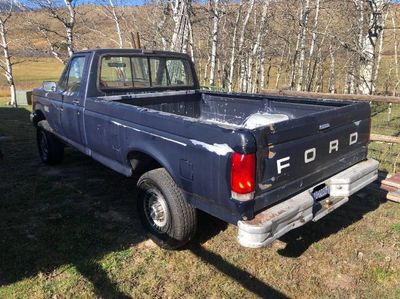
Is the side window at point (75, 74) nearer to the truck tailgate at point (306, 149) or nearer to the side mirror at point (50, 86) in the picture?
the side mirror at point (50, 86)

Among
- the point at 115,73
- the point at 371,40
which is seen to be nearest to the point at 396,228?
the point at 115,73

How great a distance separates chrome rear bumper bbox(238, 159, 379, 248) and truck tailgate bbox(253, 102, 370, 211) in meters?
0.07

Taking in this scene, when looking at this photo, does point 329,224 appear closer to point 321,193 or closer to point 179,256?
point 321,193

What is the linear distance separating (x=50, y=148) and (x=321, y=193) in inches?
189

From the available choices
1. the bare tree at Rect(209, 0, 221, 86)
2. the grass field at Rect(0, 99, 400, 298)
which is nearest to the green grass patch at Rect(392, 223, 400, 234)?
the grass field at Rect(0, 99, 400, 298)

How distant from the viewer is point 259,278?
3.29 meters

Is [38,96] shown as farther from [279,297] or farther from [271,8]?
[271,8]

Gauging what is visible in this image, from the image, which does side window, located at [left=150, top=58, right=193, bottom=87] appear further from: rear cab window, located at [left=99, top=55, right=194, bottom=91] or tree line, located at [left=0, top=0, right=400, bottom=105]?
tree line, located at [left=0, top=0, right=400, bottom=105]

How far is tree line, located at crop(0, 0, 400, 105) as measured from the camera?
14227 millimetres

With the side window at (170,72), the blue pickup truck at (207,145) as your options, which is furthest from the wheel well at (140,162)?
the side window at (170,72)

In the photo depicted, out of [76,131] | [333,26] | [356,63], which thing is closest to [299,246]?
[76,131]

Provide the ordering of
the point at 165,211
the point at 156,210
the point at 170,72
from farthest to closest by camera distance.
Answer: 1. the point at 170,72
2. the point at 156,210
3. the point at 165,211

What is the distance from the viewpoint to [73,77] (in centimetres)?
523

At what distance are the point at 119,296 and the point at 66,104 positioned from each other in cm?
307
